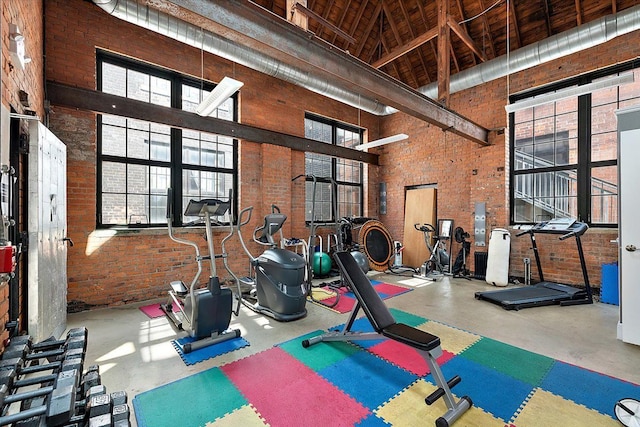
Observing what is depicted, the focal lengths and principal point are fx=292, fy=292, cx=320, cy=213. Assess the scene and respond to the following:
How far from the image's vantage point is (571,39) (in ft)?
16.4

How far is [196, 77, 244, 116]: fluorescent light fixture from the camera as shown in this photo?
3469 mm

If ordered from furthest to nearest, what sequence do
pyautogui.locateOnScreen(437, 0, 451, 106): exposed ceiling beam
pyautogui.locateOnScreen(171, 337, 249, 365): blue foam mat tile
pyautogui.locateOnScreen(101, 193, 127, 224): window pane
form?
pyautogui.locateOnScreen(437, 0, 451, 106): exposed ceiling beam < pyautogui.locateOnScreen(101, 193, 127, 224): window pane < pyautogui.locateOnScreen(171, 337, 249, 365): blue foam mat tile

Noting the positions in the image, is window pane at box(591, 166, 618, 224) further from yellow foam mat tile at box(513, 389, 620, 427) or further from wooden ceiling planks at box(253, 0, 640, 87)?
yellow foam mat tile at box(513, 389, 620, 427)

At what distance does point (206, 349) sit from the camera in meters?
3.17

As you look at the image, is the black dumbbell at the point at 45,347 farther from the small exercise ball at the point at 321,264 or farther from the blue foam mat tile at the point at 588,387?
the small exercise ball at the point at 321,264

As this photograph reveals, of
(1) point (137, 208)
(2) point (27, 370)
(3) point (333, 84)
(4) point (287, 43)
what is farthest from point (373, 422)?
(3) point (333, 84)

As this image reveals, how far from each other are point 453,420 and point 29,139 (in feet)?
13.9

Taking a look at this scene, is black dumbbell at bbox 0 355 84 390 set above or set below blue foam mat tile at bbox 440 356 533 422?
above

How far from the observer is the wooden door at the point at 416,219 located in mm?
7660

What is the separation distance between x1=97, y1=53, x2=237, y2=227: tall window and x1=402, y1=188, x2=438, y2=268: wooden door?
195 inches

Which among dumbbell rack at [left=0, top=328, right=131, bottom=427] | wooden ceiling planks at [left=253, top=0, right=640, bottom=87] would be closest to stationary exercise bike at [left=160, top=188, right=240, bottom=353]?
dumbbell rack at [left=0, top=328, right=131, bottom=427]

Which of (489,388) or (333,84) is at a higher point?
(333,84)

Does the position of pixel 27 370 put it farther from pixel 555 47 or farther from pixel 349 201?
pixel 555 47

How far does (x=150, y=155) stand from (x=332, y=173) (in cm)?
440
